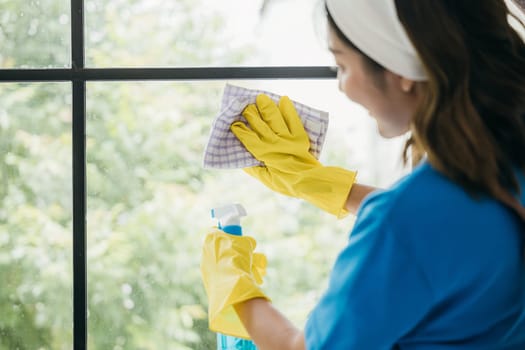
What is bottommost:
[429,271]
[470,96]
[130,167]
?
[130,167]

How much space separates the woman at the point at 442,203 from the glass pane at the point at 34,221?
2.72 ft

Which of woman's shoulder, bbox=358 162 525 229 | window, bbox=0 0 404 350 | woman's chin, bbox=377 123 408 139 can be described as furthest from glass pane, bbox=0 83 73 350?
woman's shoulder, bbox=358 162 525 229

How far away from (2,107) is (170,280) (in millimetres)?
566

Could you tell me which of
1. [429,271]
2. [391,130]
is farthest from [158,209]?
[429,271]

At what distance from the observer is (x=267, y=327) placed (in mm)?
1026

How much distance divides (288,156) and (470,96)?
456 millimetres

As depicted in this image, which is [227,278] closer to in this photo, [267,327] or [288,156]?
[267,327]

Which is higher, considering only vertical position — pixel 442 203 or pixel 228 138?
pixel 442 203

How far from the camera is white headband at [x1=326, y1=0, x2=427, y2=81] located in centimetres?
90

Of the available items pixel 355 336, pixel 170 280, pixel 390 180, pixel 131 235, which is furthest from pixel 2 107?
pixel 355 336

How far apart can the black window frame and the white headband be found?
24.6 inches

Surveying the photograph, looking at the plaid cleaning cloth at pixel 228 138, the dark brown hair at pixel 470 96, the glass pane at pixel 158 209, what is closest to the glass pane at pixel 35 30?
the glass pane at pixel 158 209

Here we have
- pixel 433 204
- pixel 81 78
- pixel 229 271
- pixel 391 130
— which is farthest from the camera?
pixel 81 78

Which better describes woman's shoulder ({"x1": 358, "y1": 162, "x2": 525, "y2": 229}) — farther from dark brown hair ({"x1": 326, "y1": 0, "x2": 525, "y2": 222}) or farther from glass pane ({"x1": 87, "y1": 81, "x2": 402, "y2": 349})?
glass pane ({"x1": 87, "y1": 81, "x2": 402, "y2": 349})
